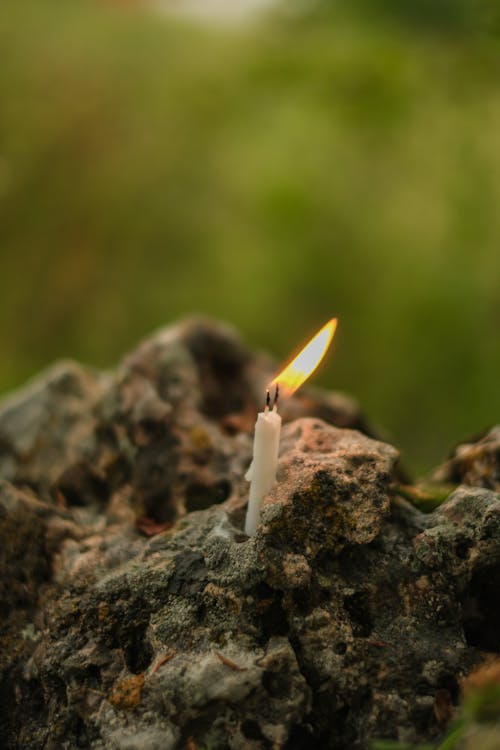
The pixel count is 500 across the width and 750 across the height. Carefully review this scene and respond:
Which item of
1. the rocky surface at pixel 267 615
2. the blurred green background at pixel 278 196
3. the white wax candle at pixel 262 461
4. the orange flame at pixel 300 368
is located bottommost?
the rocky surface at pixel 267 615

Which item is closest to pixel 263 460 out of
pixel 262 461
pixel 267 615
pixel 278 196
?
pixel 262 461

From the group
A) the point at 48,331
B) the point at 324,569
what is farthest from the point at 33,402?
the point at 48,331

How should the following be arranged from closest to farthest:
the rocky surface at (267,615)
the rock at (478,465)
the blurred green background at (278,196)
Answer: the rocky surface at (267,615) → the rock at (478,465) → the blurred green background at (278,196)

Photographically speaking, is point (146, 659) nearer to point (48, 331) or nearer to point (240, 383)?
point (240, 383)

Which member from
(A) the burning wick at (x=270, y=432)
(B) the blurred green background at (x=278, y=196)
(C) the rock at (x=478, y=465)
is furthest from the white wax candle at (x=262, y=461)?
(B) the blurred green background at (x=278, y=196)

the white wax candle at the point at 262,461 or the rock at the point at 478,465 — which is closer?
the white wax candle at the point at 262,461

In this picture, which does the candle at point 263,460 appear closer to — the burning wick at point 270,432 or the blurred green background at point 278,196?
the burning wick at point 270,432

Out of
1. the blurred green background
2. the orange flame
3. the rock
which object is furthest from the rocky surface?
the blurred green background
